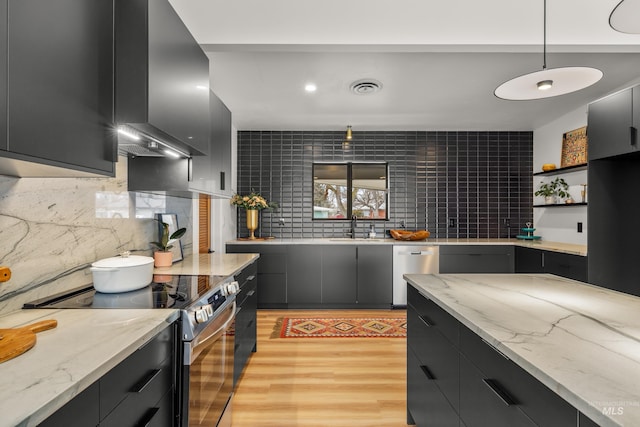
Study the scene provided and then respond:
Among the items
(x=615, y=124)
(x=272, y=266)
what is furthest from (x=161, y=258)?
(x=615, y=124)

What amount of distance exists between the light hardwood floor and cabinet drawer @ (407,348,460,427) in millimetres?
253

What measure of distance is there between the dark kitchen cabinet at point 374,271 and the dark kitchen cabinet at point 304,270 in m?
0.51

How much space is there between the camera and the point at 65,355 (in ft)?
2.79

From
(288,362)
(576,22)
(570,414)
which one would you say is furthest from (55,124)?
(576,22)

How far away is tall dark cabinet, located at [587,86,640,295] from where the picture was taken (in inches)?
89.8

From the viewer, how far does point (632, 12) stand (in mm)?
1181

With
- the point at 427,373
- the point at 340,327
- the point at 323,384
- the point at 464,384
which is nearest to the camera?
the point at 464,384

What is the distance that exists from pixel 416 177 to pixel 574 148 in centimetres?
182

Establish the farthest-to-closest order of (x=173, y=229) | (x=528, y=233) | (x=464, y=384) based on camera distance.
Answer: (x=528, y=233), (x=173, y=229), (x=464, y=384)

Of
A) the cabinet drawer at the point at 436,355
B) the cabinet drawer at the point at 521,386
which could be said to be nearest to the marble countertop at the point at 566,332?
the cabinet drawer at the point at 521,386

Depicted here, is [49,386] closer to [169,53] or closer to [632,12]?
[169,53]

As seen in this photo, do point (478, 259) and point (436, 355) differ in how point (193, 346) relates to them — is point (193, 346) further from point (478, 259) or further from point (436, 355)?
point (478, 259)

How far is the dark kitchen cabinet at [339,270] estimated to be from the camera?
13.4 ft

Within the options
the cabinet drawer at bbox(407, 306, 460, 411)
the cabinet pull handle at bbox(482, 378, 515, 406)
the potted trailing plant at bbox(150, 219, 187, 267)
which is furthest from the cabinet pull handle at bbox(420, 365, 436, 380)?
the potted trailing plant at bbox(150, 219, 187, 267)
